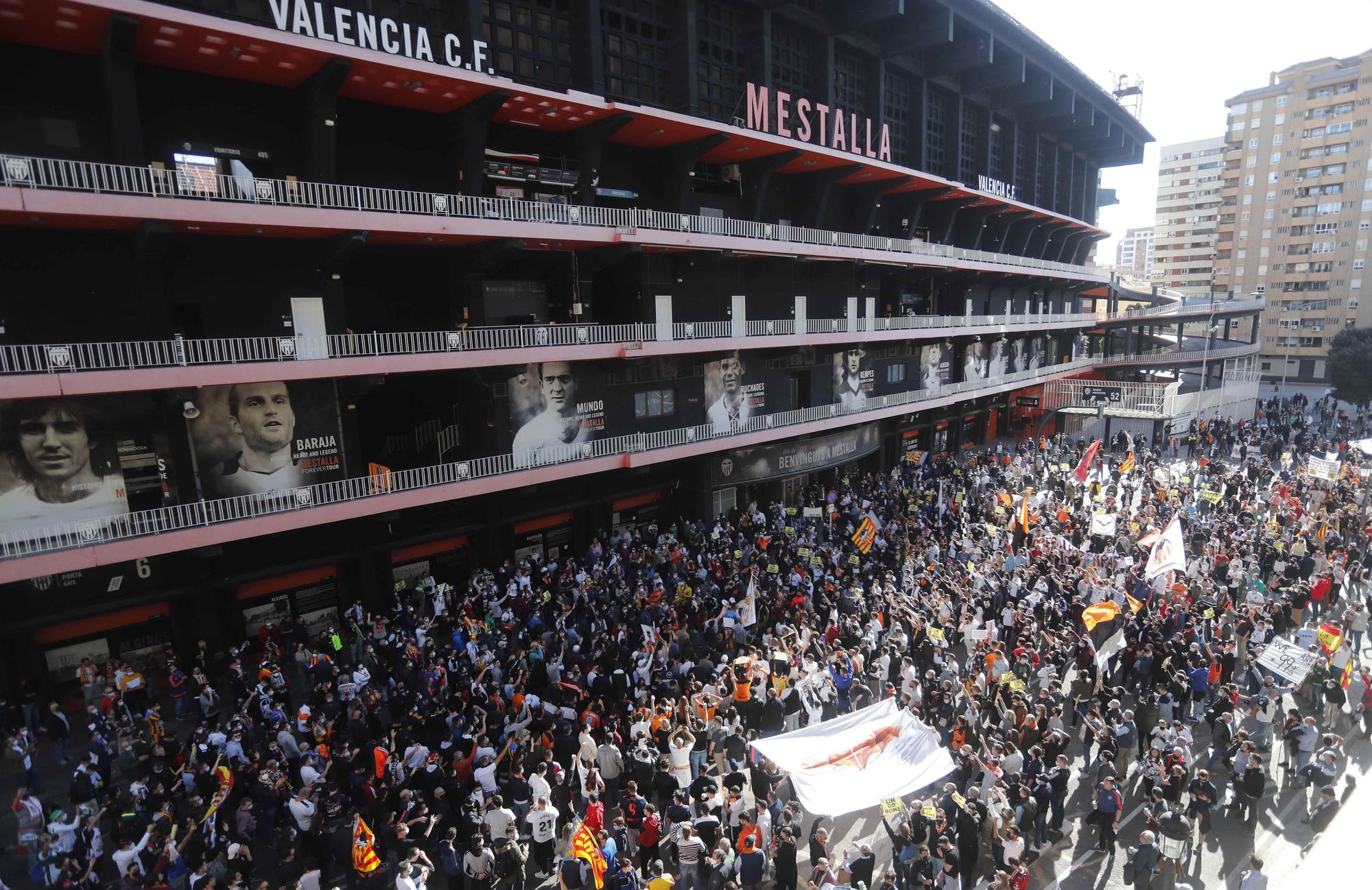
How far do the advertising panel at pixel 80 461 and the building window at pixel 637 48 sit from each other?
1655 cm

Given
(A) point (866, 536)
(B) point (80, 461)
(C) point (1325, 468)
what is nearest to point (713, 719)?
(A) point (866, 536)

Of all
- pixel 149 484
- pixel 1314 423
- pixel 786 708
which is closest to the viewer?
pixel 786 708

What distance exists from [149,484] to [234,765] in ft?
26.5

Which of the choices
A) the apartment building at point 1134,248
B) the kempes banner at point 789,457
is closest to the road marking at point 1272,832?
the kempes banner at point 789,457

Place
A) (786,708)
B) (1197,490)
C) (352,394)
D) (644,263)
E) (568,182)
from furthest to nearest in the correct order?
1. (1197,490)
2. (644,263)
3. (568,182)
4. (352,394)
5. (786,708)

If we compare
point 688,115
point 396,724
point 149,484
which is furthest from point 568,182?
point 396,724

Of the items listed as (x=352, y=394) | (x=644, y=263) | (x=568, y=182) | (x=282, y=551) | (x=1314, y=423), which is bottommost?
(x=1314, y=423)

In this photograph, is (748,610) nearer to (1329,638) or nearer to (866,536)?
(866,536)

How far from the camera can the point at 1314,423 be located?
168 feet

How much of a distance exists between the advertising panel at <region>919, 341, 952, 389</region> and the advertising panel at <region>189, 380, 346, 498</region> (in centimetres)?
2973

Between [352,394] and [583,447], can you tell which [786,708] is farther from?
[352,394]

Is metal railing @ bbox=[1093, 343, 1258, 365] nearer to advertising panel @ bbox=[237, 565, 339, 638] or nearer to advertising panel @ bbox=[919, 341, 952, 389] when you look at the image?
advertising panel @ bbox=[919, 341, 952, 389]

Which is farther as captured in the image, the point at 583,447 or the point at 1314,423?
the point at 1314,423

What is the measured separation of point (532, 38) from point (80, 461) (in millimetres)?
16103
